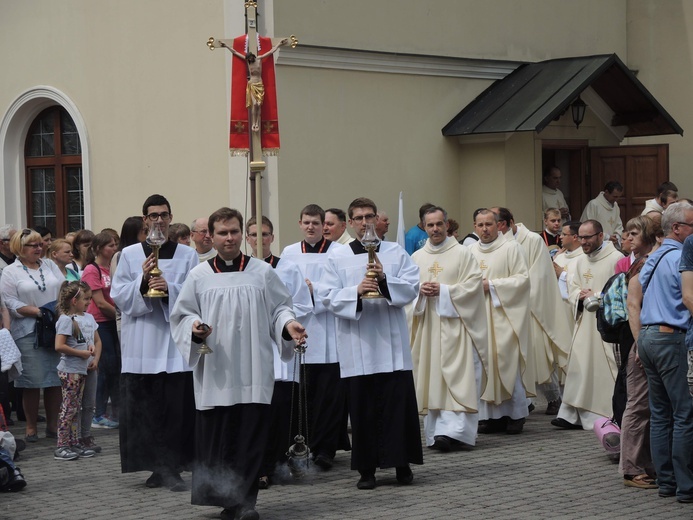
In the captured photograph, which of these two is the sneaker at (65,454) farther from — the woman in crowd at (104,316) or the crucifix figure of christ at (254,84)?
the crucifix figure of christ at (254,84)

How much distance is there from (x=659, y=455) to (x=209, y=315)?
310 cm

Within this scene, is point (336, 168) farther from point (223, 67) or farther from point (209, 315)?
point (209, 315)

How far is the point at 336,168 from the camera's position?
1574cm

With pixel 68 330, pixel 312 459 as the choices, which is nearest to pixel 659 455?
pixel 312 459

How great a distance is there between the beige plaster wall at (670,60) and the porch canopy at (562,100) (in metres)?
1.49

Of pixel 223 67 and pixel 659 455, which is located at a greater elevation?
pixel 223 67

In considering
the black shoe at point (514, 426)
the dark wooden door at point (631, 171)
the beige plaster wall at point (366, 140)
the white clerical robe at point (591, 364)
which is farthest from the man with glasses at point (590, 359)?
the dark wooden door at point (631, 171)

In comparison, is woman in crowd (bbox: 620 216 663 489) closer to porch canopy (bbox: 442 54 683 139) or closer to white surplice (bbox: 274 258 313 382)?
white surplice (bbox: 274 258 313 382)

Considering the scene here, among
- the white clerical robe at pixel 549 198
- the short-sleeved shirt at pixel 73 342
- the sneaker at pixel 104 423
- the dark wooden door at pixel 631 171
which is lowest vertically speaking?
the sneaker at pixel 104 423

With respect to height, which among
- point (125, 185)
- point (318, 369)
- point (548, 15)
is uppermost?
point (548, 15)

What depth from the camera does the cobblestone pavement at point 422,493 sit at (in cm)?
790

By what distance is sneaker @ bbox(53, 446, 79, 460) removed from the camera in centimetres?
1024

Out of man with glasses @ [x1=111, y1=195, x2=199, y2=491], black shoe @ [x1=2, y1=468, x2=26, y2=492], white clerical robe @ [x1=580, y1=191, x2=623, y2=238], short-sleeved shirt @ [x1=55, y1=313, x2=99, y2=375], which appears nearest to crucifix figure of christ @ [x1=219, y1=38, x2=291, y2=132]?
man with glasses @ [x1=111, y1=195, x2=199, y2=491]

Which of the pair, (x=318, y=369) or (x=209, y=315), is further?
(x=318, y=369)
